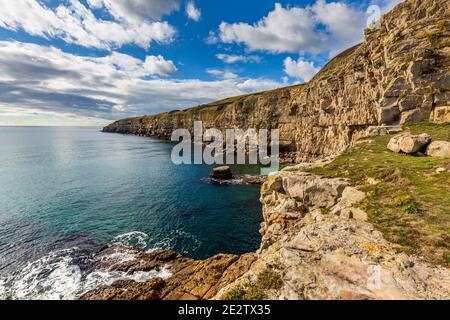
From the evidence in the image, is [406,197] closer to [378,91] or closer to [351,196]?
[351,196]

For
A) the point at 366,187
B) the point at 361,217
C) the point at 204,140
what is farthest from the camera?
the point at 204,140

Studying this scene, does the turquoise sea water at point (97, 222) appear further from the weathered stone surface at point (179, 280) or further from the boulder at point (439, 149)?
the boulder at point (439, 149)

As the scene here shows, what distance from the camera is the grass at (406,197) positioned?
972 cm

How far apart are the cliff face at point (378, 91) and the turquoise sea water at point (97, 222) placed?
2891cm

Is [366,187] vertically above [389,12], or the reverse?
[389,12]

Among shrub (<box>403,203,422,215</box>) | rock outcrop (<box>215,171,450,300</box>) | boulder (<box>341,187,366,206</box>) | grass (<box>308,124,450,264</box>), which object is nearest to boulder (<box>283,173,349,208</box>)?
boulder (<box>341,187,366,206</box>)

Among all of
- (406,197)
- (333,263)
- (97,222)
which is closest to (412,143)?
(406,197)

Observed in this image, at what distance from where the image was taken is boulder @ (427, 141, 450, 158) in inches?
802

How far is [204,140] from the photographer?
155125 millimetres

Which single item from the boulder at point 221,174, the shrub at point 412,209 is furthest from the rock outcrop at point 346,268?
the boulder at point 221,174

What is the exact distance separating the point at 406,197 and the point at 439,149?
12.7 meters

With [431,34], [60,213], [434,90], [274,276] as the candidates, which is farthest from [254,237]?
[431,34]
